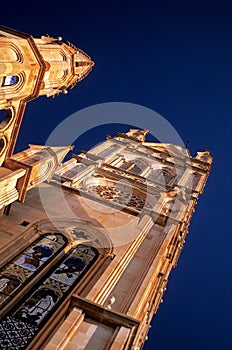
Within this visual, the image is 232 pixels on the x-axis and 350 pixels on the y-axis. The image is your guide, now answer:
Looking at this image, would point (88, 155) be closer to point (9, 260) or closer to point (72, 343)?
point (9, 260)

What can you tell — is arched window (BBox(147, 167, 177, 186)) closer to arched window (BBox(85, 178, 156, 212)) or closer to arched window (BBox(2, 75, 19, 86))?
arched window (BBox(85, 178, 156, 212))

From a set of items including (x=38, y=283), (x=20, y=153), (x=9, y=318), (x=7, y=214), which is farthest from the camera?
(x=7, y=214)

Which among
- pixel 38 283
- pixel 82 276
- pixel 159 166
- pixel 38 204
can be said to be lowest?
pixel 38 283

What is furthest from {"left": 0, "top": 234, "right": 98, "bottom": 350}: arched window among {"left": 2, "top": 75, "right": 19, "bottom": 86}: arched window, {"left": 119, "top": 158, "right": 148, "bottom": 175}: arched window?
{"left": 119, "top": 158, "right": 148, "bottom": 175}: arched window

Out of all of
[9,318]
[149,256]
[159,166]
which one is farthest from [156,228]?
[159,166]

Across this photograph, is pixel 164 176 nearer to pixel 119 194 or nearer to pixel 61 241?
pixel 119 194

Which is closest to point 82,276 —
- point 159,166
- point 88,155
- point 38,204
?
point 38,204

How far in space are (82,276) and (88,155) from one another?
47.4 feet

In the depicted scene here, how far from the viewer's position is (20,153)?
16.8 m

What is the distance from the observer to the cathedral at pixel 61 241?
12.4m

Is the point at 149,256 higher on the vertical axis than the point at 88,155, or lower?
lower

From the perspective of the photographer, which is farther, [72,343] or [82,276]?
[82,276]

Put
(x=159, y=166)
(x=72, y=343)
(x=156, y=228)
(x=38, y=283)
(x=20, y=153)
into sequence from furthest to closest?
(x=159, y=166)
(x=156, y=228)
(x=20, y=153)
(x=38, y=283)
(x=72, y=343)

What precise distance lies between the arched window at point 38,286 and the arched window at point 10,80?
256 inches
